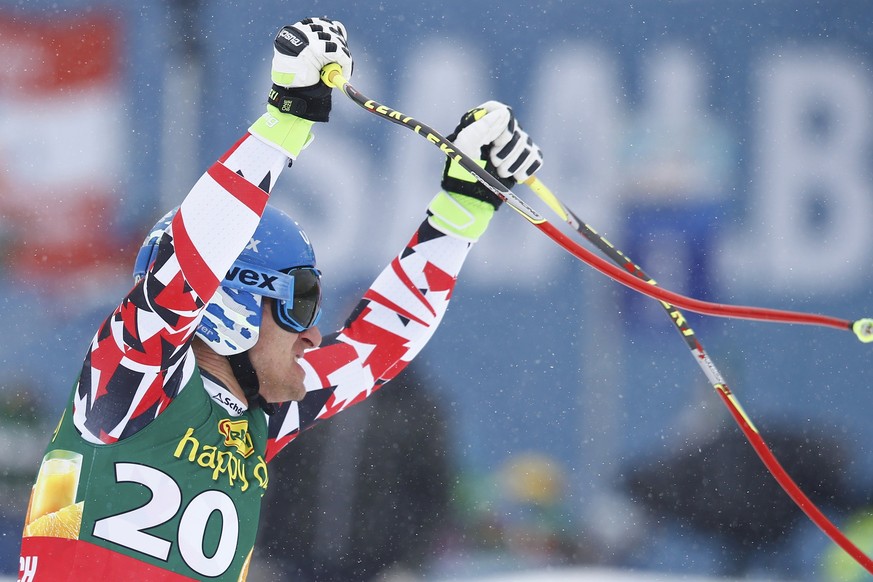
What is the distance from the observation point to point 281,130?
219 cm

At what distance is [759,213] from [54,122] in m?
3.74

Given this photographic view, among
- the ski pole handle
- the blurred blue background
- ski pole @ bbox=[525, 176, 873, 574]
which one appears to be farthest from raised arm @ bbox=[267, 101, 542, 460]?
the blurred blue background

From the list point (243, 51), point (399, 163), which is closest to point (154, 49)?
point (243, 51)

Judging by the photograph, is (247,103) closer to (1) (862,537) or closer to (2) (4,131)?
(2) (4,131)

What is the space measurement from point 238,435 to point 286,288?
35 cm

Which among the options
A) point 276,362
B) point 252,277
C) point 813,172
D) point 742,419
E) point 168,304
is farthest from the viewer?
point 813,172

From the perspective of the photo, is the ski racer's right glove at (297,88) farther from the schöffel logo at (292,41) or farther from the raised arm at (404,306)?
the raised arm at (404,306)

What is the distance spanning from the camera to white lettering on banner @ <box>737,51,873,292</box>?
19.1ft

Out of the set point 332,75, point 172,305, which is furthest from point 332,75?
point 172,305

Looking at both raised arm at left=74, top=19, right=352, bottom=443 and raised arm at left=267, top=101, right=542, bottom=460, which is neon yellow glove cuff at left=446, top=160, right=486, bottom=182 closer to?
raised arm at left=267, top=101, right=542, bottom=460

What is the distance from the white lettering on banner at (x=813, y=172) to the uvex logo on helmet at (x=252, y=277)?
3.96 m

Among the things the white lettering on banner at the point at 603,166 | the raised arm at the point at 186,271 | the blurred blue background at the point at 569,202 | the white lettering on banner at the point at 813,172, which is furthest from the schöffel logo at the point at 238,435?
the white lettering on banner at the point at 813,172

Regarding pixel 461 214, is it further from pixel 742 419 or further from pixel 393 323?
pixel 742 419

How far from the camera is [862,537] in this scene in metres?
5.45
